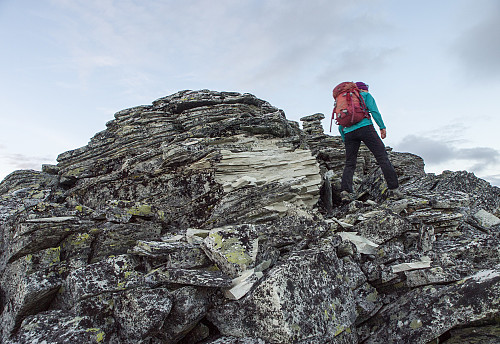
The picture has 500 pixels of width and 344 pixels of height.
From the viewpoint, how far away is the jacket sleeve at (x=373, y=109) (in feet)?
43.5

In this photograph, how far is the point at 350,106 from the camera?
13.1 m

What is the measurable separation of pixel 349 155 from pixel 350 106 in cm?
238

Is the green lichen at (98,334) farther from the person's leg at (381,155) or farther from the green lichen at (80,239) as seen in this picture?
the person's leg at (381,155)

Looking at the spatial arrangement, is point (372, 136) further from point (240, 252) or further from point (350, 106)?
point (240, 252)

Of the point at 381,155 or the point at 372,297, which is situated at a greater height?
the point at 381,155

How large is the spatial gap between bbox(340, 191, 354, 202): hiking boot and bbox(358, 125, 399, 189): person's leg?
1875mm

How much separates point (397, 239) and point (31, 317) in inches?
426

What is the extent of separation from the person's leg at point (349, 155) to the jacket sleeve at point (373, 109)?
3.68 ft

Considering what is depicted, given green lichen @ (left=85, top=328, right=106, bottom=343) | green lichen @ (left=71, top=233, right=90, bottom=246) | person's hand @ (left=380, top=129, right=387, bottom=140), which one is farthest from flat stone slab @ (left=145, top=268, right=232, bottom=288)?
person's hand @ (left=380, top=129, right=387, bottom=140)

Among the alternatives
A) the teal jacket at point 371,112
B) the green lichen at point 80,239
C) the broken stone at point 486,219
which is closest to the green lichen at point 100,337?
the green lichen at point 80,239

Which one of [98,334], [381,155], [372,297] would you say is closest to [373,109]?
[381,155]

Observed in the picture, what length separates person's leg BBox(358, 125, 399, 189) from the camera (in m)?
13.1

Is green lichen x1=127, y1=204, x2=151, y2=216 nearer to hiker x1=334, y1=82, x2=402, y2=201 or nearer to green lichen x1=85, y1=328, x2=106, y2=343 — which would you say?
green lichen x1=85, y1=328, x2=106, y2=343

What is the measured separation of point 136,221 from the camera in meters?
10.8
